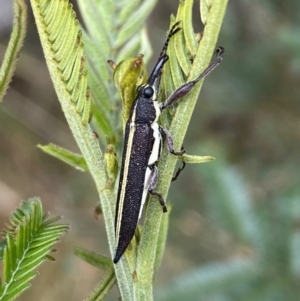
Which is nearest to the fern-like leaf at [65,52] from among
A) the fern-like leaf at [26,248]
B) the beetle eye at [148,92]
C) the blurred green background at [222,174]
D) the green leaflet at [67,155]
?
the green leaflet at [67,155]

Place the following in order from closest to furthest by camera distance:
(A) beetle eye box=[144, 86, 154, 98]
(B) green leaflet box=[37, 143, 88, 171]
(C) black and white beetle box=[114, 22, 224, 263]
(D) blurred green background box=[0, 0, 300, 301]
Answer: (B) green leaflet box=[37, 143, 88, 171]
(C) black and white beetle box=[114, 22, 224, 263]
(A) beetle eye box=[144, 86, 154, 98]
(D) blurred green background box=[0, 0, 300, 301]

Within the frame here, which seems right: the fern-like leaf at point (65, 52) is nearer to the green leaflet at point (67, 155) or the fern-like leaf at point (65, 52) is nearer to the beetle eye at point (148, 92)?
the green leaflet at point (67, 155)

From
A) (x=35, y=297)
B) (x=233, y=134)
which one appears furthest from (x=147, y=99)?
(x=35, y=297)

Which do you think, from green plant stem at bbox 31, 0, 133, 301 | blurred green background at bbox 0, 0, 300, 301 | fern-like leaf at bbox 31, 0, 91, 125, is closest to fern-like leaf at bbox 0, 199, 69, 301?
green plant stem at bbox 31, 0, 133, 301

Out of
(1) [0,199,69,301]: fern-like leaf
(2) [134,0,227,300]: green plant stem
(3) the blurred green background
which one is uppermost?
(3) the blurred green background

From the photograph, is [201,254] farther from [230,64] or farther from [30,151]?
[30,151]

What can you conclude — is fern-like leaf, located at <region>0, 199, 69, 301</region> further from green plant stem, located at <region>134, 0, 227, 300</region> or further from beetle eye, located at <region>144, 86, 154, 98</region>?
beetle eye, located at <region>144, 86, 154, 98</region>

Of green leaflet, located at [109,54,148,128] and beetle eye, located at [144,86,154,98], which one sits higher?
beetle eye, located at [144,86,154,98]

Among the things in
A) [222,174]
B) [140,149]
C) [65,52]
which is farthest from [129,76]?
[222,174]
